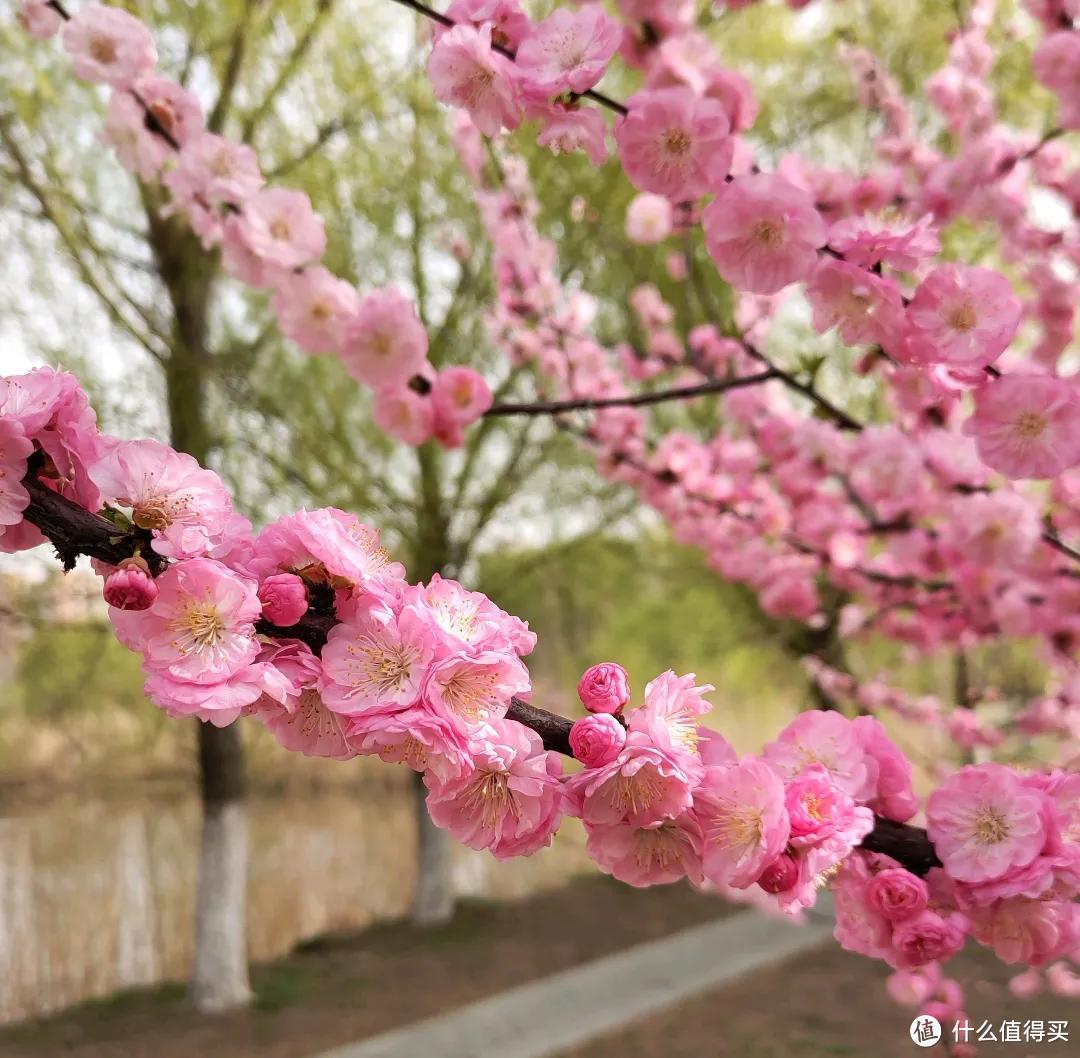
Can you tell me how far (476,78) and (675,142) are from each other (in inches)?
9.5

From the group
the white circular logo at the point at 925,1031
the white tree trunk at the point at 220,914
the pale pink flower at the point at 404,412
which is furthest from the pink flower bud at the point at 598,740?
the white tree trunk at the point at 220,914

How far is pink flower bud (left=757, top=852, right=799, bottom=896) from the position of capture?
2.29 feet

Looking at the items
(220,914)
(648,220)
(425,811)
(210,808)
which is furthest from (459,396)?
(425,811)

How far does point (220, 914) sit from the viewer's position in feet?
15.1

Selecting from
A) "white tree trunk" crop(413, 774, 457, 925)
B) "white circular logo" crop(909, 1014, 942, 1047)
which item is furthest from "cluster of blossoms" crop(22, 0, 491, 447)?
"white tree trunk" crop(413, 774, 457, 925)

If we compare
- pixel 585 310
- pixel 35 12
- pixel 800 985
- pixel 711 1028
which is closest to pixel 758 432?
pixel 585 310

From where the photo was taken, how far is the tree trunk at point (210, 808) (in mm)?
4520

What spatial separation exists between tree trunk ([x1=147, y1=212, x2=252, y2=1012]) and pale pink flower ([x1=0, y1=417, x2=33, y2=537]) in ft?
13.1

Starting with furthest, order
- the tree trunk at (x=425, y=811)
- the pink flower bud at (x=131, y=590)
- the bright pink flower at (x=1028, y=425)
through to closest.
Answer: the tree trunk at (x=425, y=811), the bright pink flower at (x=1028, y=425), the pink flower bud at (x=131, y=590)

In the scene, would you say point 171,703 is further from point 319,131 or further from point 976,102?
point 319,131

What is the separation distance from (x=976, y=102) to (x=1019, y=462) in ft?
6.06

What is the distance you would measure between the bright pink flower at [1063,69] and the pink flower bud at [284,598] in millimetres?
1732

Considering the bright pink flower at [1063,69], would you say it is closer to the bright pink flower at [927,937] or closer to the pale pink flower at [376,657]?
the bright pink flower at [927,937]

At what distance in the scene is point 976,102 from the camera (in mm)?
2496
